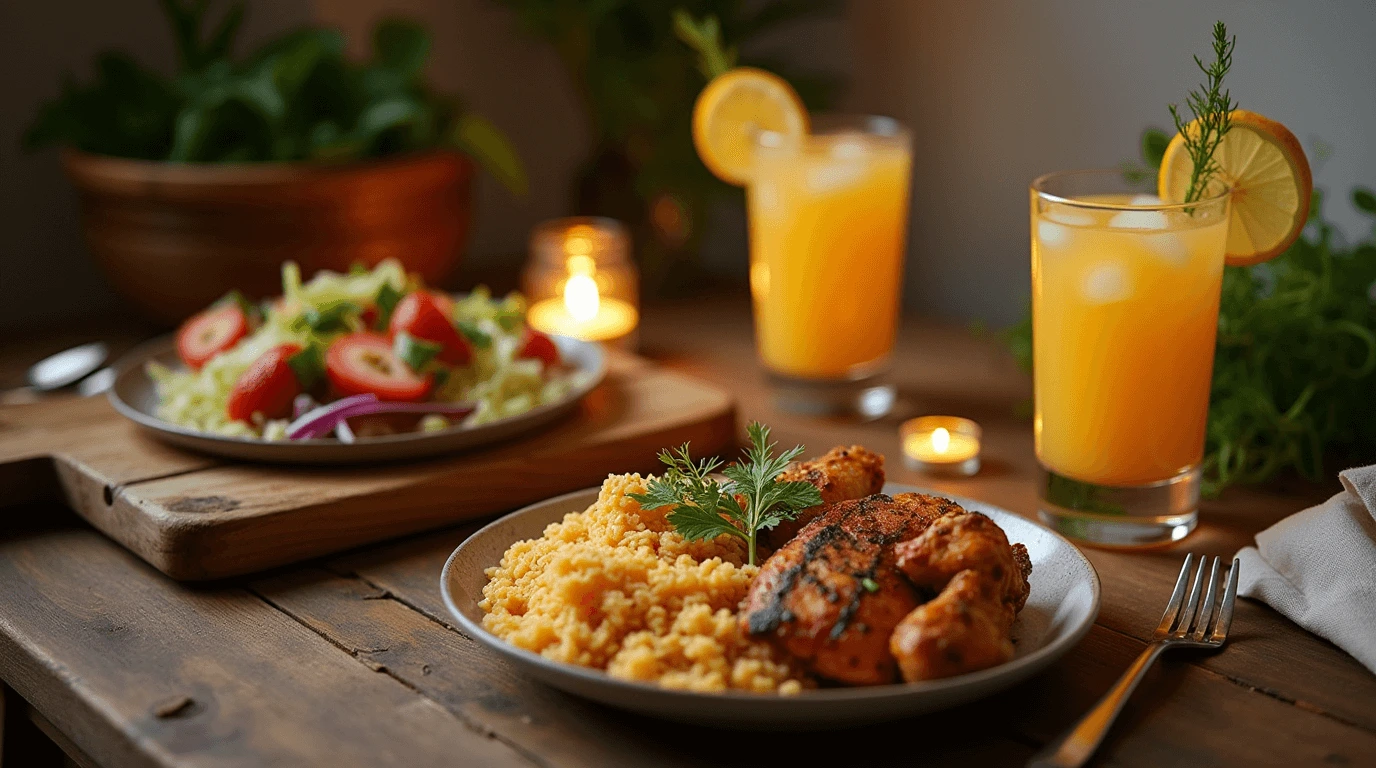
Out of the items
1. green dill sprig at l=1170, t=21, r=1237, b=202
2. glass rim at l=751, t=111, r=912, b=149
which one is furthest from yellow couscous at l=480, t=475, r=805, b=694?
glass rim at l=751, t=111, r=912, b=149

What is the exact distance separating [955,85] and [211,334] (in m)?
1.71

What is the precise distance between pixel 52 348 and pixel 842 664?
2.07 meters

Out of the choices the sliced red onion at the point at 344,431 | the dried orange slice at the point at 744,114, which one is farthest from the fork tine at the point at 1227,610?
the sliced red onion at the point at 344,431

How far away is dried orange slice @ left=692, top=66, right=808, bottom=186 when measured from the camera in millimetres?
2109

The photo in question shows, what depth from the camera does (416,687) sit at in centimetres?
126

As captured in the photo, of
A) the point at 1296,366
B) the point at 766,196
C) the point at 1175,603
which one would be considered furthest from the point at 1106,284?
the point at 766,196

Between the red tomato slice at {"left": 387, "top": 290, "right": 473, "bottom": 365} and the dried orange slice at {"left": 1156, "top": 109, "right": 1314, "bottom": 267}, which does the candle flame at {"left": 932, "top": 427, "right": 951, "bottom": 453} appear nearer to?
the dried orange slice at {"left": 1156, "top": 109, "right": 1314, "bottom": 267}

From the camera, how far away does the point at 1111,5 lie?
2496 mm

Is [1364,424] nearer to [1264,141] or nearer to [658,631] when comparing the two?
[1264,141]

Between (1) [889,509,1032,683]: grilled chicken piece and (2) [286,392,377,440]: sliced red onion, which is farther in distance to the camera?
(2) [286,392,377,440]: sliced red onion

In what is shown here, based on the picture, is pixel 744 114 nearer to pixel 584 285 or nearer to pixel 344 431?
pixel 584 285

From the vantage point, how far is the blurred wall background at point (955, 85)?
2248 millimetres

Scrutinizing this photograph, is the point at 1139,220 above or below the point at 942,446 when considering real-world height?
above

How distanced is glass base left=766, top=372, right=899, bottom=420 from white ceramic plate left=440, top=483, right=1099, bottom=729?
33.3 inches
